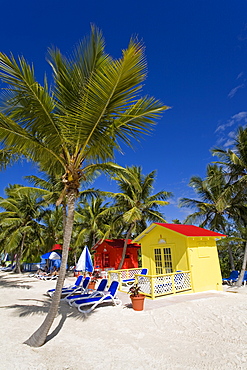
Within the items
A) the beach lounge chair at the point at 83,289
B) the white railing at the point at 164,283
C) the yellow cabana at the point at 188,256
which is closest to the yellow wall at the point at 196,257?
the yellow cabana at the point at 188,256

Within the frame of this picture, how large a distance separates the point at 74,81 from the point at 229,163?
1343 cm

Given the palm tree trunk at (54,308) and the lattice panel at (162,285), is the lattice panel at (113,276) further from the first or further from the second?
the palm tree trunk at (54,308)

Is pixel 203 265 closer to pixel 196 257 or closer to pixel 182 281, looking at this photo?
pixel 196 257

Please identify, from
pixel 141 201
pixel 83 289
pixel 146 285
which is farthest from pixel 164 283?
pixel 141 201

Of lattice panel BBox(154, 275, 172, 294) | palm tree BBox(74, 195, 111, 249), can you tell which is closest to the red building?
palm tree BBox(74, 195, 111, 249)

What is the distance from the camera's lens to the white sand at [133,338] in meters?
4.29

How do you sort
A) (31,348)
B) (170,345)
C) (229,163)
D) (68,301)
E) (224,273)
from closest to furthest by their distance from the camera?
(31,348) → (170,345) → (68,301) → (229,163) → (224,273)

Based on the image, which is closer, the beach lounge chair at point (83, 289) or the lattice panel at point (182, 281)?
the beach lounge chair at point (83, 289)

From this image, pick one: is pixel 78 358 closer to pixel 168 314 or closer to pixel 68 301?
pixel 168 314

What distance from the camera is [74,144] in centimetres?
559

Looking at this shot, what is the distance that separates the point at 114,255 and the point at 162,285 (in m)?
12.1

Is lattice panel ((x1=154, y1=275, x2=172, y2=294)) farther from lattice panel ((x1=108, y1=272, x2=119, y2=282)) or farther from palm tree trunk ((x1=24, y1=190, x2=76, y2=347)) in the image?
palm tree trunk ((x1=24, y1=190, x2=76, y2=347))

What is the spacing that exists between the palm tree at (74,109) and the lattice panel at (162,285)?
635 centimetres

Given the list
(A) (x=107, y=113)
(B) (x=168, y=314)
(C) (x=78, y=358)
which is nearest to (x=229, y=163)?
(B) (x=168, y=314)
